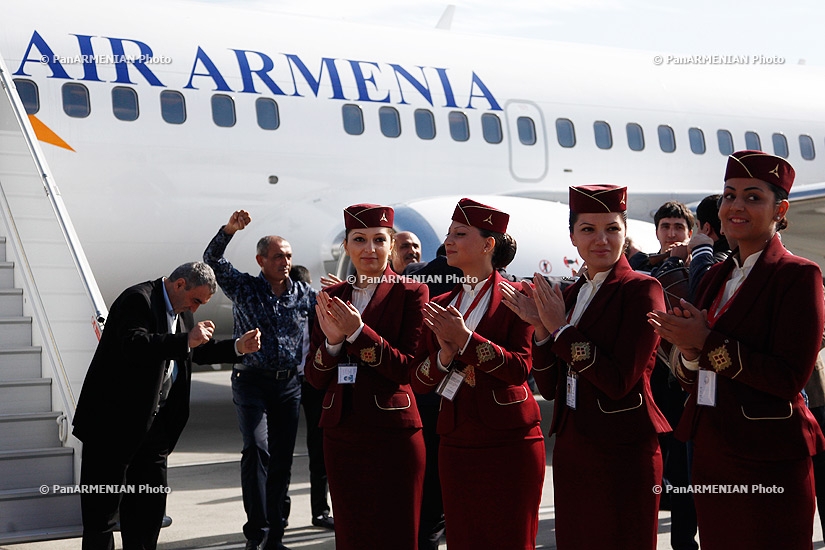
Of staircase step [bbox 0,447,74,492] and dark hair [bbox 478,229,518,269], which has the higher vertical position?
dark hair [bbox 478,229,518,269]

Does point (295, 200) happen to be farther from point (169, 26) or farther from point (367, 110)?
point (169, 26)

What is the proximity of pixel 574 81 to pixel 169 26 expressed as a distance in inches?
170

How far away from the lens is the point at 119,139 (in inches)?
340

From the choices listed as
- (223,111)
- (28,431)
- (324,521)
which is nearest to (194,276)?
(28,431)

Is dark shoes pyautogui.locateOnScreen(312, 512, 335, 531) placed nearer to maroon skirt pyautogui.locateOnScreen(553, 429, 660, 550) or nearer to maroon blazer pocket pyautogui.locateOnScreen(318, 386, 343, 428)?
maroon blazer pocket pyautogui.locateOnScreen(318, 386, 343, 428)

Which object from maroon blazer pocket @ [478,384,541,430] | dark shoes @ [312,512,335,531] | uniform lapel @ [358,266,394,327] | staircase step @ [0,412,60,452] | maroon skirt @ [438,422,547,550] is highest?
uniform lapel @ [358,266,394,327]

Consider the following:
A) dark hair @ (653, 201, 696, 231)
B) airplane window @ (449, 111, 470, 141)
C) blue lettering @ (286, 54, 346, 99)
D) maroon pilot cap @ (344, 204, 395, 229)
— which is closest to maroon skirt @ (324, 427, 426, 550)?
maroon pilot cap @ (344, 204, 395, 229)

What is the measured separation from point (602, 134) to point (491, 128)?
1.38 m

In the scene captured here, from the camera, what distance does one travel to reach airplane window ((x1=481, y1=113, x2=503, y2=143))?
10500 mm

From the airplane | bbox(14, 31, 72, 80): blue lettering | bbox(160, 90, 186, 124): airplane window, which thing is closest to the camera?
bbox(14, 31, 72, 80): blue lettering

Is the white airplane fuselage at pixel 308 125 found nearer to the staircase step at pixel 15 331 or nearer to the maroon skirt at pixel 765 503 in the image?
the staircase step at pixel 15 331

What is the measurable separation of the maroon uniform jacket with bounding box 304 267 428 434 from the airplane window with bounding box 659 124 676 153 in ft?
26.1

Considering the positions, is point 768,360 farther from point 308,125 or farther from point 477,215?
point 308,125

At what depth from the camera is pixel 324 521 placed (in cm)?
605
